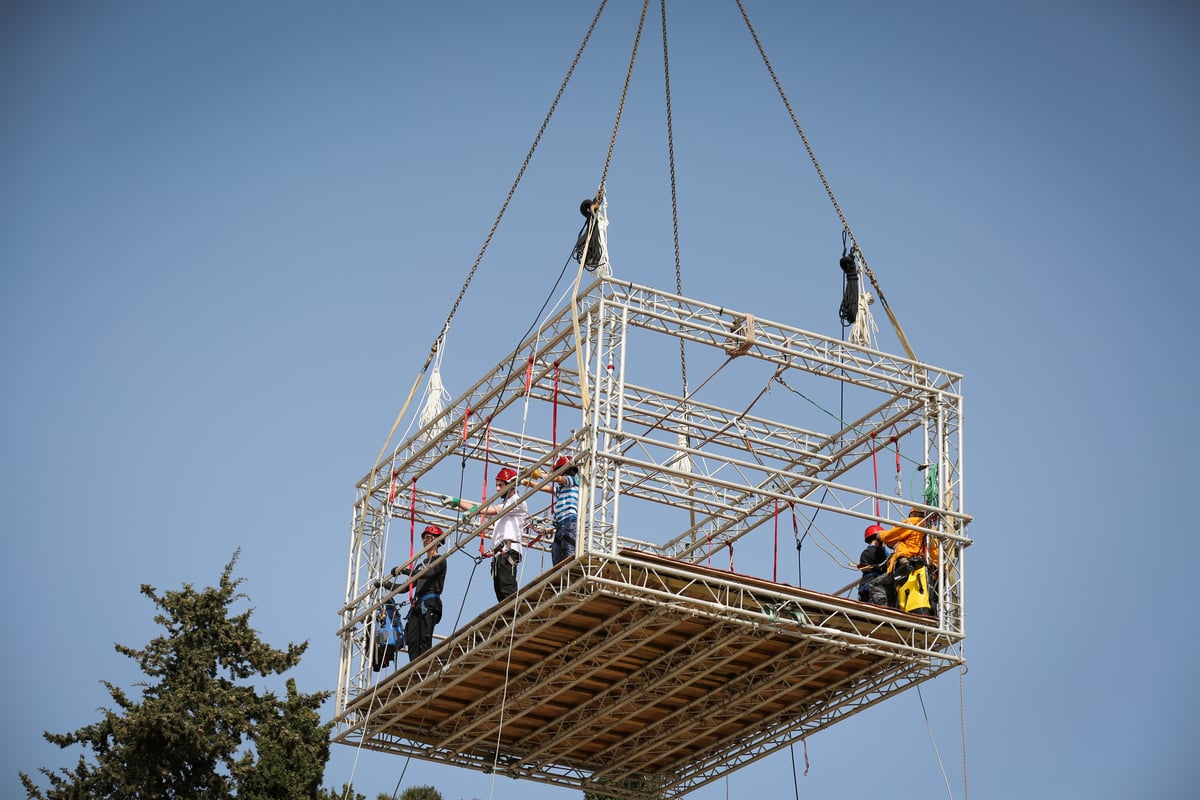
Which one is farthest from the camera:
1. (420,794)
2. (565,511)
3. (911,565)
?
Result: (420,794)

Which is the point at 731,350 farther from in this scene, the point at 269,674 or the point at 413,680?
the point at 269,674

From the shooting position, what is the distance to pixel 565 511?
2433 centimetres

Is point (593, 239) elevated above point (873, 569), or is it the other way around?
point (593, 239)

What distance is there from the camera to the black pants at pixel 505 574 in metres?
25.2

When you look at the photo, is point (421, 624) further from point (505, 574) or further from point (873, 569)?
point (873, 569)

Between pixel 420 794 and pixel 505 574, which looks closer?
pixel 505 574

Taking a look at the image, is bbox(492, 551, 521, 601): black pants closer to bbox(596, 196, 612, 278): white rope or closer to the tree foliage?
bbox(596, 196, 612, 278): white rope

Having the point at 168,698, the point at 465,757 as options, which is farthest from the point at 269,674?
the point at 465,757

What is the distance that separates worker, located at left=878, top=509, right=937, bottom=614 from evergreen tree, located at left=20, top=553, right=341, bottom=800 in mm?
14184

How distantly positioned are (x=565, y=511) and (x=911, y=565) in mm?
4465

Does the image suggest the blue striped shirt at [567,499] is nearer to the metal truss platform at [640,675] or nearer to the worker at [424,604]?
the metal truss platform at [640,675]

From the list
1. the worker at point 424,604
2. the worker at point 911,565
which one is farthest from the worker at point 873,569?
the worker at point 424,604

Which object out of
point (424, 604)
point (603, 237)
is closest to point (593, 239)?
point (603, 237)

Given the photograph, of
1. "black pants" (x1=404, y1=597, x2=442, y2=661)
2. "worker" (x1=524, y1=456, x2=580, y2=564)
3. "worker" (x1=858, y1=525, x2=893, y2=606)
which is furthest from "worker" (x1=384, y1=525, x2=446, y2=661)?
"worker" (x1=858, y1=525, x2=893, y2=606)
